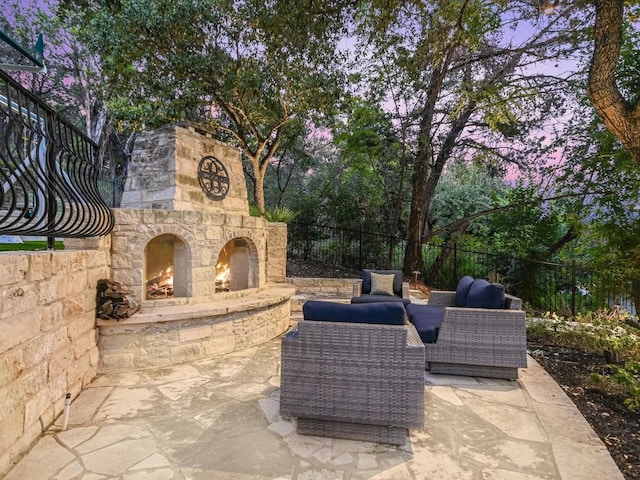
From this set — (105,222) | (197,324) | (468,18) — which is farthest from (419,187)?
(105,222)

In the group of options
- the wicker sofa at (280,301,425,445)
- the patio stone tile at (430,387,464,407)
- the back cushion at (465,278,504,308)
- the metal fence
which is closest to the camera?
the wicker sofa at (280,301,425,445)

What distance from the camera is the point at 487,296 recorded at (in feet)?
11.9

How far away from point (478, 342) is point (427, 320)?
54 centimetres

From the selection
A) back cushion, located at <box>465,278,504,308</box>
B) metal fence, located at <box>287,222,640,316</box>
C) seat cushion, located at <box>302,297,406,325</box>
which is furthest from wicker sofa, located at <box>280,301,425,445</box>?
metal fence, located at <box>287,222,640,316</box>

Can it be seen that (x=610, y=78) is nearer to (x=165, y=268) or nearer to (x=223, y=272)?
(x=223, y=272)

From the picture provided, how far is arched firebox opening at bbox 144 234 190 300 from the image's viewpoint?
4.35 metres

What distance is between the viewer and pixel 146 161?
470 centimetres

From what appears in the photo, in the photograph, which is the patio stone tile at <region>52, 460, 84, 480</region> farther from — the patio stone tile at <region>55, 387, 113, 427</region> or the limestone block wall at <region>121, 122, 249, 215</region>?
the limestone block wall at <region>121, 122, 249, 215</region>

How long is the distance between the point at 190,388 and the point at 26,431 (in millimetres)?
1223

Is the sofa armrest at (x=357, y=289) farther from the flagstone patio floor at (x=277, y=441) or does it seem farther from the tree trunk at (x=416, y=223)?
the tree trunk at (x=416, y=223)

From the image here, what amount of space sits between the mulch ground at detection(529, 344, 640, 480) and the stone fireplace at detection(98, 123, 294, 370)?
3.48 meters

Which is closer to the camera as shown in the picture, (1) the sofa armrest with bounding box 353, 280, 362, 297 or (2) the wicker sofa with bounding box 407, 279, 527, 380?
(2) the wicker sofa with bounding box 407, 279, 527, 380

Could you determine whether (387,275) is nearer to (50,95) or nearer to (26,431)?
(26,431)

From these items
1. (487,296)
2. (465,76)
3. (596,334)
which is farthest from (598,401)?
(465,76)
